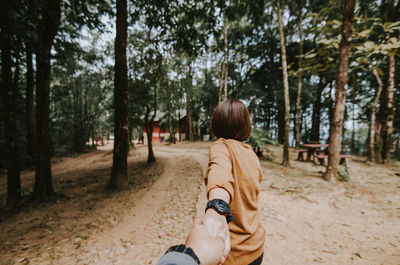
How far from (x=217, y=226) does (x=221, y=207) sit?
0.12 m

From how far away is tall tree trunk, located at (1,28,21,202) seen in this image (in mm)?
5402

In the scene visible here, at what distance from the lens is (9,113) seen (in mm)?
5523

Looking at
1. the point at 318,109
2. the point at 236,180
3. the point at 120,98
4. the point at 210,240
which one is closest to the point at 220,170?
the point at 236,180

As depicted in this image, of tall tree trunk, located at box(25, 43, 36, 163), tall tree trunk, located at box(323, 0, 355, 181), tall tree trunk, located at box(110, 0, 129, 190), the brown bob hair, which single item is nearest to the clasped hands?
the brown bob hair

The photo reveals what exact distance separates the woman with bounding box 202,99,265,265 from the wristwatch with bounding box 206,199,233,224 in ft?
0.10

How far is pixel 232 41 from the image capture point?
826 inches

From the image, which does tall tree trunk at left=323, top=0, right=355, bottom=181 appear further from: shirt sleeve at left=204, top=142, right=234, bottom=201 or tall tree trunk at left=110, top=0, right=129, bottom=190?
tall tree trunk at left=110, top=0, right=129, bottom=190

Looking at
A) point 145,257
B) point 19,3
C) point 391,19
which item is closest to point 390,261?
point 145,257

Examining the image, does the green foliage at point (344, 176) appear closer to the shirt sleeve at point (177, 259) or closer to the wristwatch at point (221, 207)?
the wristwatch at point (221, 207)

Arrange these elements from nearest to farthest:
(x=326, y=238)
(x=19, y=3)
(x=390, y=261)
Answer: (x=390, y=261) < (x=326, y=238) < (x=19, y=3)

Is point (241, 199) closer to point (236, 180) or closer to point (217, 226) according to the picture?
point (236, 180)

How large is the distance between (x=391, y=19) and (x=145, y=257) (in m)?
16.5

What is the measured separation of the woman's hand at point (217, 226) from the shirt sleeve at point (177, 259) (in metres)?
0.19

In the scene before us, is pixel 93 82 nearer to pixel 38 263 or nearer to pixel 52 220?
pixel 52 220
